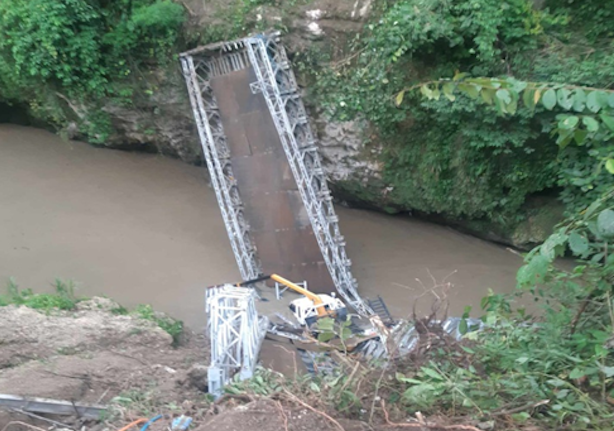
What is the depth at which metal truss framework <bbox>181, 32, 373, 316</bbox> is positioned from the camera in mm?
8086

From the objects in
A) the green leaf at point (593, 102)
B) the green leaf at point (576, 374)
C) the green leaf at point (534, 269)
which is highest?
the green leaf at point (593, 102)

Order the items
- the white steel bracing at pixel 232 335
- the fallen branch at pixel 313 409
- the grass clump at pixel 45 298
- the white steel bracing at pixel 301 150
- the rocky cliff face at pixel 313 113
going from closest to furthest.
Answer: the fallen branch at pixel 313 409
the white steel bracing at pixel 232 335
the grass clump at pixel 45 298
the white steel bracing at pixel 301 150
the rocky cliff face at pixel 313 113

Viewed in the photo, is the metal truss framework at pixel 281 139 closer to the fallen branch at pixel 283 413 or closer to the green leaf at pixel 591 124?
the fallen branch at pixel 283 413

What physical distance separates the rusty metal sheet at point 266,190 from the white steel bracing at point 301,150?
17 cm

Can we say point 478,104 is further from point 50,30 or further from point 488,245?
point 50,30

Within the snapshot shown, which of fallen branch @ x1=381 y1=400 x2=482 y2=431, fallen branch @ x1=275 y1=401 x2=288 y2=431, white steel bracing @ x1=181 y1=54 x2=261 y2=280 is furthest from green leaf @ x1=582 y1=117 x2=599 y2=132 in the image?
white steel bracing @ x1=181 y1=54 x2=261 y2=280

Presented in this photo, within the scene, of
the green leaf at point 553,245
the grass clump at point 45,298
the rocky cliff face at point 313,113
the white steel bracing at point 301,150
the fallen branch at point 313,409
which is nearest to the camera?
the green leaf at point 553,245

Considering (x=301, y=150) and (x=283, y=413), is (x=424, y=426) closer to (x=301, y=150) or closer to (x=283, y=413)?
(x=283, y=413)

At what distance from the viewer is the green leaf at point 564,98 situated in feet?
7.98

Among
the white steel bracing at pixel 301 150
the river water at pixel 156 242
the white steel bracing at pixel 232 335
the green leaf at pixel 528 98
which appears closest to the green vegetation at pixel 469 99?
the white steel bracing at pixel 301 150

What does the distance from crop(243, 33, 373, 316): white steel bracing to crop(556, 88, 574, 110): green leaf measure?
18.1ft

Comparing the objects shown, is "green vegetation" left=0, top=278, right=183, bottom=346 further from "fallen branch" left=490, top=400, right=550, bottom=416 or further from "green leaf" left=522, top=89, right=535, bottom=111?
"green leaf" left=522, top=89, right=535, bottom=111

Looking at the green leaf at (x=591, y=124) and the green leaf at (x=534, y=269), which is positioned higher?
the green leaf at (x=591, y=124)

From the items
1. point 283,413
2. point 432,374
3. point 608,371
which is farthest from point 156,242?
point 608,371
